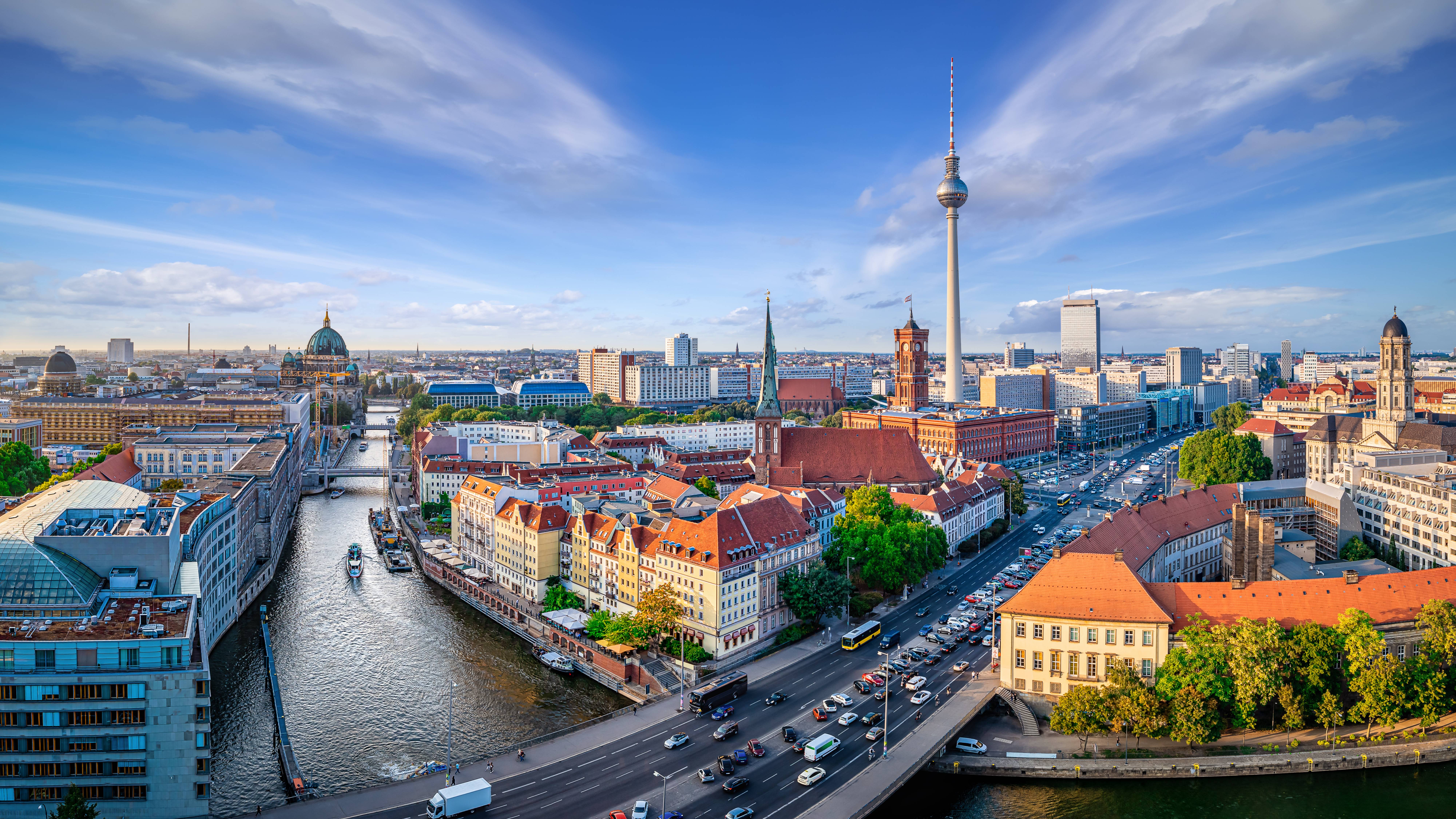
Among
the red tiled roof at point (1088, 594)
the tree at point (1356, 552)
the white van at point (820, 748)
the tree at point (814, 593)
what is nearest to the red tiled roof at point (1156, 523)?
the red tiled roof at point (1088, 594)

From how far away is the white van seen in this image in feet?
124

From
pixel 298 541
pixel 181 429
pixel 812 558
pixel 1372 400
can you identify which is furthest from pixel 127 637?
pixel 1372 400

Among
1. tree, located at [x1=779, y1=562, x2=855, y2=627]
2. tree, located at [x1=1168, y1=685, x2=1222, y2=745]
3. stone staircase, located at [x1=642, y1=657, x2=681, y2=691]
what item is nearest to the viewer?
tree, located at [x1=1168, y1=685, x2=1222, y2=745]

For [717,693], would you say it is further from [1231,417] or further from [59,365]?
[59,365]

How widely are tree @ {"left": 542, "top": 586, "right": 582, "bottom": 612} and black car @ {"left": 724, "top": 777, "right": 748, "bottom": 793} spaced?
91.7 feet

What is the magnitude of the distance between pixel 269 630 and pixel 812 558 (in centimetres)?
4002

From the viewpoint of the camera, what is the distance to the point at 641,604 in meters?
52.2

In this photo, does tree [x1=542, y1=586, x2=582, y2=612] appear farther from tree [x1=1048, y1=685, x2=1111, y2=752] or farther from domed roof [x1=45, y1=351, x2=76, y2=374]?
domed roof [x1=45, y1=351, x2=76, y2=374]

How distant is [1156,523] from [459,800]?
172 feet

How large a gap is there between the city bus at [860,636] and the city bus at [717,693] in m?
8.69

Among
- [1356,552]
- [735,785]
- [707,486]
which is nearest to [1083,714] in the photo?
[735,785]

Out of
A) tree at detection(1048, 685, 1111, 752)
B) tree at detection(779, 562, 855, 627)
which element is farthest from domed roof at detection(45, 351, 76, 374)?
tree at detection(1048, 685, 1111, 752)

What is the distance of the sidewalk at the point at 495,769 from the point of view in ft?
111

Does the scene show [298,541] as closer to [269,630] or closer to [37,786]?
[269,630]
